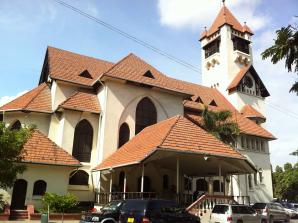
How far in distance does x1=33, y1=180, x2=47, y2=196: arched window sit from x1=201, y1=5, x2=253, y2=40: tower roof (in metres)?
36.3

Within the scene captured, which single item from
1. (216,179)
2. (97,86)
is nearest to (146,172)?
(97,86)

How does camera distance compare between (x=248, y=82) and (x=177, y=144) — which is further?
(x=248, y=82)

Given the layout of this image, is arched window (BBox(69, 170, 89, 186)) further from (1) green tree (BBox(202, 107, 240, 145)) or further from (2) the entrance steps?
(1) green tree (BBox(202, 107, 240, 145))

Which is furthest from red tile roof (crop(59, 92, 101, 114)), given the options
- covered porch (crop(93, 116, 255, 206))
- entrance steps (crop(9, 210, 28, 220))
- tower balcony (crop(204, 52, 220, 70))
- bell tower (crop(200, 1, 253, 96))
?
tower balcony (crop(204, 52, 220, 70))

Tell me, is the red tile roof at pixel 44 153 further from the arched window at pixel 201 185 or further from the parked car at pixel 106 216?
the arched window at pixel 201 185

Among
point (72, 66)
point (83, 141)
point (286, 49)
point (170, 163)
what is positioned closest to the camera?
point (286, 49)

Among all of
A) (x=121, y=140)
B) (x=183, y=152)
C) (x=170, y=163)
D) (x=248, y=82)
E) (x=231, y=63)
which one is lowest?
(x=170, y=163)

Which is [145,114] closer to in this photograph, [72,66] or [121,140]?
[121,140]

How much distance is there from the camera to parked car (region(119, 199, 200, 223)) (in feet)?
39.5

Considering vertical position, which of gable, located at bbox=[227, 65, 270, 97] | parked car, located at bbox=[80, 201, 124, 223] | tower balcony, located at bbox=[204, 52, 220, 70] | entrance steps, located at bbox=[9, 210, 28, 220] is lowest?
entrance steps, located at bbox=[9, 210, 28, 220]

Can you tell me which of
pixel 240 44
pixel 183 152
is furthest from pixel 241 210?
pixel 240 44

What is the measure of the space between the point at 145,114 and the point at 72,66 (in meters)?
8.68

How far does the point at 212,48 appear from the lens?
49938 millimetres

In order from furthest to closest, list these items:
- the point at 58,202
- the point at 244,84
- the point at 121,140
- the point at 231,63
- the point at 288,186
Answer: the point at 288,186, the point at 231,63, the point at 244,84, the point at 121,140, the point at 58,202
